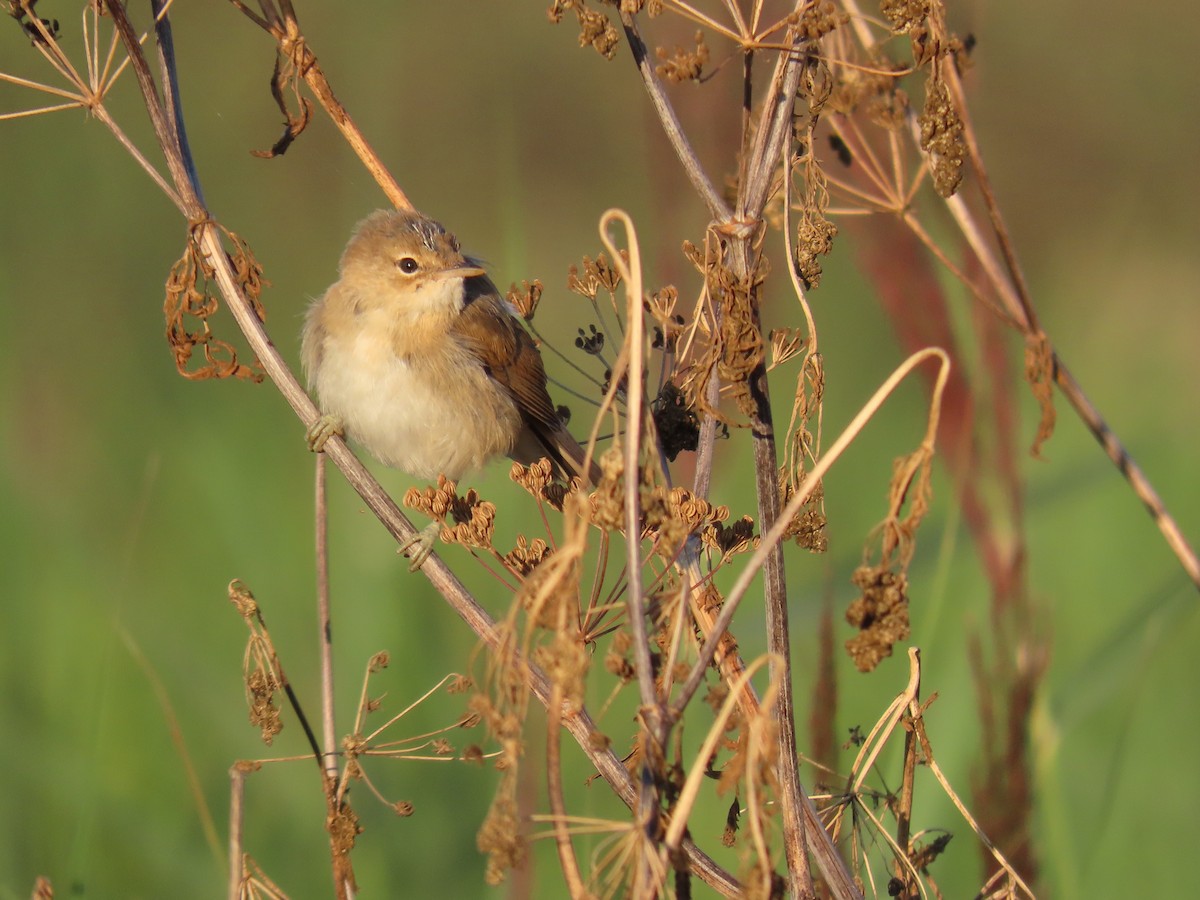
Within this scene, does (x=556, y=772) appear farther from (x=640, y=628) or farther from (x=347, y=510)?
(x=347, y=510)

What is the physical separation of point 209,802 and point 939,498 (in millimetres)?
2310

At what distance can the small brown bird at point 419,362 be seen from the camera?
11.1ft

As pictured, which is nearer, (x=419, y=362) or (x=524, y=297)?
(x=524, y=297)

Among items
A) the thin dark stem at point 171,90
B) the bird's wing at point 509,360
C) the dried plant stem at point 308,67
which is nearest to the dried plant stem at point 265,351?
the thin dark stem at point 171,90

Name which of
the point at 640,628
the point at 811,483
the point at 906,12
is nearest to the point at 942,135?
the point at 906,12

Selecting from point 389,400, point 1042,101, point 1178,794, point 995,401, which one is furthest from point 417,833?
point 1042,101

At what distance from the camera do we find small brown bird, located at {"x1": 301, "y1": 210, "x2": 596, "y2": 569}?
11.1 ft

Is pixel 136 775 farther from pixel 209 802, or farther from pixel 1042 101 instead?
pixel 1042 101

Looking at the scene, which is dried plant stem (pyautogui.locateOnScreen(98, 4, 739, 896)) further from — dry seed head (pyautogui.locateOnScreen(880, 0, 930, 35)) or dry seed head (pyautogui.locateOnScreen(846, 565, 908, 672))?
dry seed head (pyautogui.locateOnScreen(880, 0, 930, 35))

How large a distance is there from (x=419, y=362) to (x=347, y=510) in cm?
45

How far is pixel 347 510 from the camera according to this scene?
3.49 metres

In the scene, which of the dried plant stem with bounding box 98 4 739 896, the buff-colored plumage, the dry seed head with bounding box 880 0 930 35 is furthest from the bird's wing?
the dry seed head with bounding box 880 0 930 35

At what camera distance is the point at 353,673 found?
319 cm

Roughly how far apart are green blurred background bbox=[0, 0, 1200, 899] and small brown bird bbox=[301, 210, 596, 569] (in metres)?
0.22
